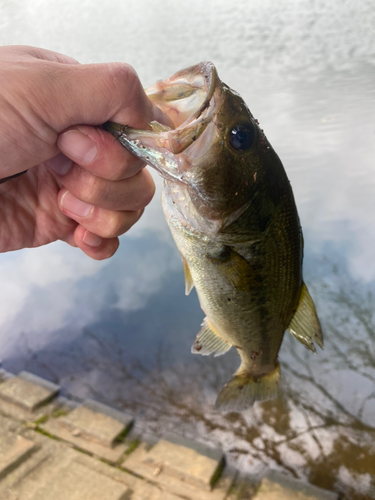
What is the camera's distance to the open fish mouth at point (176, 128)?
1.09 m

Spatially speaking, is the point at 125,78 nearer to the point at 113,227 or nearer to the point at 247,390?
the point at 113,227

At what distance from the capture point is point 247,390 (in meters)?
2.23

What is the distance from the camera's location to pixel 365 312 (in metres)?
5.46

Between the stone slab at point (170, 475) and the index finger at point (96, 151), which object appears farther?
the stone slab at point (170, 475)

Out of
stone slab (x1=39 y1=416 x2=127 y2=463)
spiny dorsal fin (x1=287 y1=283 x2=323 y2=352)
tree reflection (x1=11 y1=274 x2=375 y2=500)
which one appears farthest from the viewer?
tree reflection (x1=11 y1=274 x2=375 y2=500)

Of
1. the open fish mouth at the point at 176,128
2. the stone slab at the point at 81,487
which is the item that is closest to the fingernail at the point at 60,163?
the open fish mouth at the point at 176,128

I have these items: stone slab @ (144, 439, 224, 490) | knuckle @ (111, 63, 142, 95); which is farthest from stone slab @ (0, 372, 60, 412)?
knuckle @ (111, 63, 142, 95)

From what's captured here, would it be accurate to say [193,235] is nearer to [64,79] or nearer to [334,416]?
[64,79]

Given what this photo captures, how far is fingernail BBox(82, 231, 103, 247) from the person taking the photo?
1872 mm

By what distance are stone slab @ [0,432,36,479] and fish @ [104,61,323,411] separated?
273 centimetres

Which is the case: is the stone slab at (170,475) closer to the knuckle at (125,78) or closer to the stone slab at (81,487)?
the stone slab at (81,487)

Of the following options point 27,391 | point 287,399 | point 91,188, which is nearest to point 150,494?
point 27,391

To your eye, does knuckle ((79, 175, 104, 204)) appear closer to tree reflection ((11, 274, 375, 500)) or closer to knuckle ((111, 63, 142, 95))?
knuckle ((111, 63, 142, 95))

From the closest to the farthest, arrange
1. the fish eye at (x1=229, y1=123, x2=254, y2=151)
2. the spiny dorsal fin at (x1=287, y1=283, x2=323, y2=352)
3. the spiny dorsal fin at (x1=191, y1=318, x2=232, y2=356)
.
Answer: the fish eye at (x1=229, y1=123, x2=254, y2=151) < the spiny dorsal fin at (x1=287, y1=283, x2=323, y2=352) < the spiny dorsal fin at (x1=191, y1=318, x2=232, y2=356)
